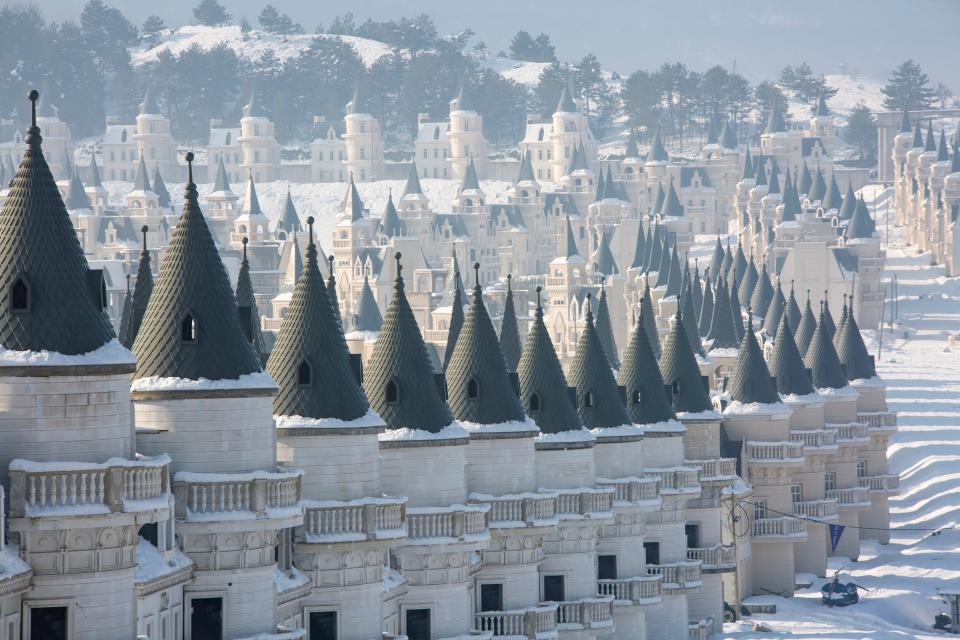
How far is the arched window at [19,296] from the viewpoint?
26.5 m

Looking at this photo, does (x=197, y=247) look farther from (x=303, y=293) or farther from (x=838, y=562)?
(x=838, y=562)

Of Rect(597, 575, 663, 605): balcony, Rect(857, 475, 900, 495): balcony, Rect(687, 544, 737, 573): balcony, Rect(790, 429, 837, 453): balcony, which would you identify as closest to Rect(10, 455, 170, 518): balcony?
Rect(597, 575, 663, 605): balcony

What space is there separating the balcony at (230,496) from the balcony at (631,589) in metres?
18.9

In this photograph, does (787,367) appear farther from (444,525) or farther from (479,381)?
(444,525)

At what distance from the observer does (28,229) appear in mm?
26766

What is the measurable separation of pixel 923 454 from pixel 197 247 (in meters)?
76.7

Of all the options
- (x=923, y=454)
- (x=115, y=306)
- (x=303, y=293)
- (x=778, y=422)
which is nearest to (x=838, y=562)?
(x=778, y=422)

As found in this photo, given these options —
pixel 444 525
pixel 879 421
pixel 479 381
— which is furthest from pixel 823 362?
pixel 444 525

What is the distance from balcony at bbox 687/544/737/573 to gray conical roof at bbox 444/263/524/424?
17215mm

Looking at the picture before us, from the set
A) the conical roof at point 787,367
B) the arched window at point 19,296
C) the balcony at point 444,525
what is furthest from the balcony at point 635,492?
the conical roof at point 787,367

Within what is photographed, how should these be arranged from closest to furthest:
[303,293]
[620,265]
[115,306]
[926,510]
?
[303,293], [926,510], [115,306], [620,265]

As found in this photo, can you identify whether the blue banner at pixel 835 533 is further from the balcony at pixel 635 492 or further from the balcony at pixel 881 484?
the balcony at pixel 635 492

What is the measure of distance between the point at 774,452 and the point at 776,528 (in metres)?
2.06

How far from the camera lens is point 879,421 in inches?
3374
